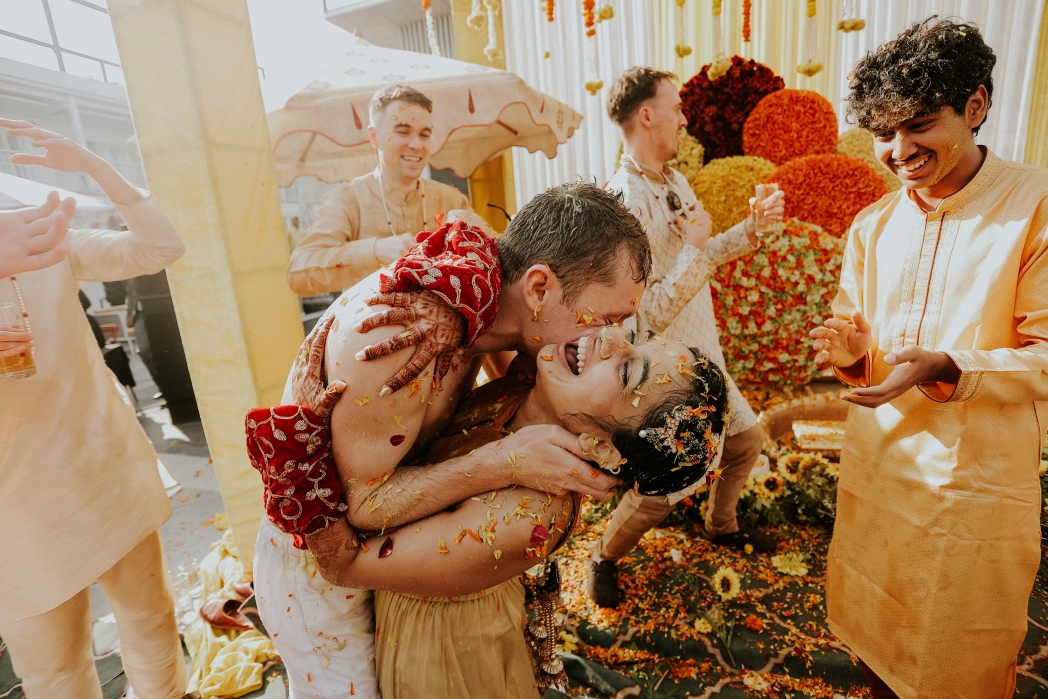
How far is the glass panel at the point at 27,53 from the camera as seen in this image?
1.86 meters

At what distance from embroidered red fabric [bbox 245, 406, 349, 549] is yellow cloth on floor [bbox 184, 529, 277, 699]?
211 centimetres

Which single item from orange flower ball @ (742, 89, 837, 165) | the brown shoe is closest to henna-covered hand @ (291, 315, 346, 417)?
the brown shoe

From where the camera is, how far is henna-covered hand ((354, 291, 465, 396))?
1.01 m

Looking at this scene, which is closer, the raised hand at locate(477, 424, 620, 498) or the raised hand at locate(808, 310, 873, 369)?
the raised hand at locate(477, 424, 620, 498)

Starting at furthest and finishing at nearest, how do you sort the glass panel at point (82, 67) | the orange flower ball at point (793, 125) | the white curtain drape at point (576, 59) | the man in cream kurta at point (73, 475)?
the white curtain drape at point (576, 59)
the orange flower ball at point (793, 125)
the glass panel at point (82, 67)
the man in cream kurta at point (73, 475)

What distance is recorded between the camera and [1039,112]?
495cm

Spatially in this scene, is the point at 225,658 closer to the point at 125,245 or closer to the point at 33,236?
the point at 125,245

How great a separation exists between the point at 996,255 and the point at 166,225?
9.26ft

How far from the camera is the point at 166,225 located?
6.43ft

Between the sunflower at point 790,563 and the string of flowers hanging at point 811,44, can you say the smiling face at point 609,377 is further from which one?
the string of flowers hanging at point 811,44

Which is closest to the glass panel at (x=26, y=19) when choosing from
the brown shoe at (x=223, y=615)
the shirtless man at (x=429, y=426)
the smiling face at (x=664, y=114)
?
the shirtless man at (x=429, y=426)

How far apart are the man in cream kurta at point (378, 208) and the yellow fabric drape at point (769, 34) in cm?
367

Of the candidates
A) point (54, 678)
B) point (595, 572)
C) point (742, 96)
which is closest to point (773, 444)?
point (595, 572)

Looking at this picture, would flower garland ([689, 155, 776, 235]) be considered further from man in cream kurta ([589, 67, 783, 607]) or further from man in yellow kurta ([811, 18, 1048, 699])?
man in yellow kurta ([811, 18, 1048, 699])
